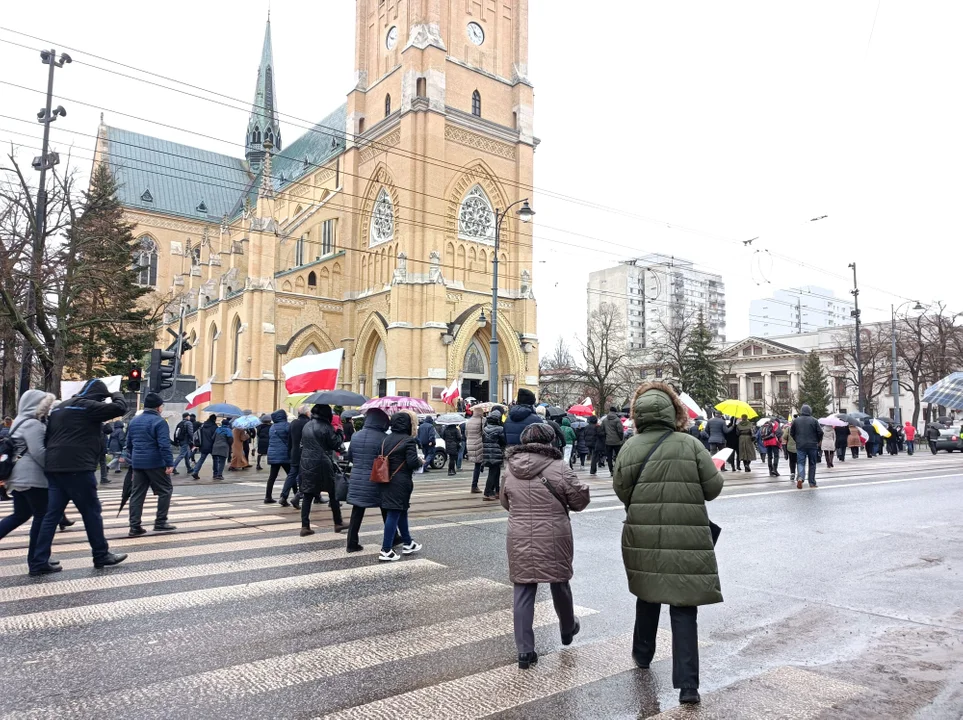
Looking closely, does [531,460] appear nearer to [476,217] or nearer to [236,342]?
[476,217]

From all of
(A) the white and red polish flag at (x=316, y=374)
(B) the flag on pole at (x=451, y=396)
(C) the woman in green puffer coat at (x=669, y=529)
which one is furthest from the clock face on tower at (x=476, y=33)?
(C) the woman in green puffer coat at (x=669, y=529)

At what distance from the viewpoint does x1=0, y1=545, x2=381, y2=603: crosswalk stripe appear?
18.8ft

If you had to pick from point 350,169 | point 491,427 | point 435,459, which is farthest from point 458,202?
point 491,427

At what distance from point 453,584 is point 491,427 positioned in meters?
5.90

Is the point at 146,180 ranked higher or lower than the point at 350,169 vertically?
higher

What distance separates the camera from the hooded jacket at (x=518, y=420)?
10.4 metres

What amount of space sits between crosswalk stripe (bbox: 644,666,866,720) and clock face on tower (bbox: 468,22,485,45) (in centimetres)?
4046

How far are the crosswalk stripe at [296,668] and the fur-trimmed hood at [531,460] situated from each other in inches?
48.0

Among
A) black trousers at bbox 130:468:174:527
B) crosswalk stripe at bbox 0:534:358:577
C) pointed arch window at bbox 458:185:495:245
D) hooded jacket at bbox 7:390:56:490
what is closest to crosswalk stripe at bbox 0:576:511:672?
crosswalk stripe at bbox 0:534:358:577

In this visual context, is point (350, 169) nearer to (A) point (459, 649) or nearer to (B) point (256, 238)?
(B) point (256, 238)

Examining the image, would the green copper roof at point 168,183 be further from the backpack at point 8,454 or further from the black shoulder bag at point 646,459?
the black shoulder bag at point 646,459

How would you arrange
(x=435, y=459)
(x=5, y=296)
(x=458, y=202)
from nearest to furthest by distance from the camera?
(x=5, y=296) → (x=435, y=459) → (x=458, y=202)

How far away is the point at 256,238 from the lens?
3747 centimetres

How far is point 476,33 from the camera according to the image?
1542 inches
